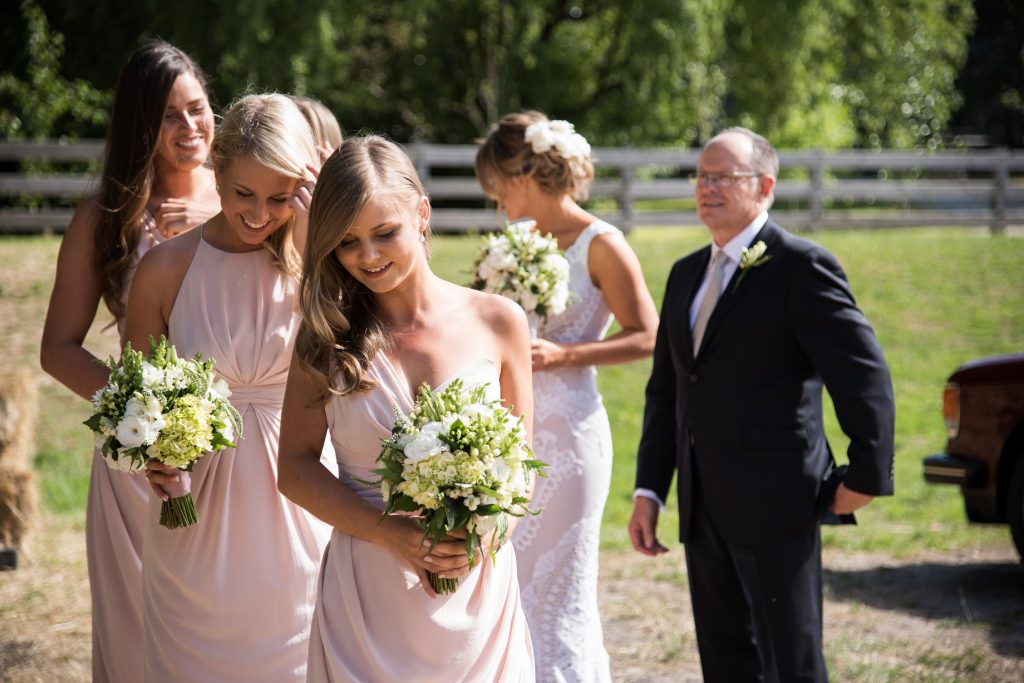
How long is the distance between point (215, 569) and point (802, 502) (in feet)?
7.02

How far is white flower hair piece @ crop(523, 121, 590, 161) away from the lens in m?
5.14

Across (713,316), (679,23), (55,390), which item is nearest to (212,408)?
(713,316)

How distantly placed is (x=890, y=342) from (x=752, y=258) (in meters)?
11.2

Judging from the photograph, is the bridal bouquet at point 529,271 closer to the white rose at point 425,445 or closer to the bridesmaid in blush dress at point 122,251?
the bridesmaid in blush dress at point 122,251

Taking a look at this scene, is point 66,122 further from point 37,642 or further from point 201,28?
point 37,642

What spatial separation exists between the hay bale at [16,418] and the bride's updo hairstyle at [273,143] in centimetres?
518

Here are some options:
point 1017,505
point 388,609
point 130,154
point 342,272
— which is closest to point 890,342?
point 1017,505

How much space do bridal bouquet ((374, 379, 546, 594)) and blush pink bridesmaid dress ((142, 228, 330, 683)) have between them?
1.05m

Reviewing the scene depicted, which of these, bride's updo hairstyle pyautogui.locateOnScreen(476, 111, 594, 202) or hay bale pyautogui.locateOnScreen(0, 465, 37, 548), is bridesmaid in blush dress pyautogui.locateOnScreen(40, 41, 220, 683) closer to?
bride's updo hairstyle pyautogui.locateOnScreen(476, 111, 594, 202)

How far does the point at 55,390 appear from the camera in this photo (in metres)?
12.2

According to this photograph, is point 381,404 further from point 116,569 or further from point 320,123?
point 320,123

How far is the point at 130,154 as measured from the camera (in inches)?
180

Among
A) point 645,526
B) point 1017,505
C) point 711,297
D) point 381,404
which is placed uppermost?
point 711,297

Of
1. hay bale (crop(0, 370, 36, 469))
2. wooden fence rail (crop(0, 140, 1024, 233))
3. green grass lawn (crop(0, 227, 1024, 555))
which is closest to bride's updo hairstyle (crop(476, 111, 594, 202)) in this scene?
green grass lawn (crop(0, 227, 1024, 555))
